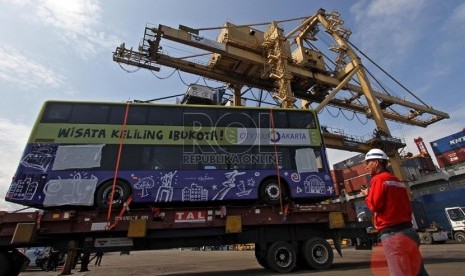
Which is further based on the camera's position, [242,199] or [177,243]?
[242,199]

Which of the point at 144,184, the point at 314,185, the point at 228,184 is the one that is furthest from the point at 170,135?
the point at 314,185

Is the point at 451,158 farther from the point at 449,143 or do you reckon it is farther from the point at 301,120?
the point at 301,120

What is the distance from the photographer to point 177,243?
8719 mm

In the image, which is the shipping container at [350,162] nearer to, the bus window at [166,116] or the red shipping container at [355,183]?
the red shipping container at [355,183]

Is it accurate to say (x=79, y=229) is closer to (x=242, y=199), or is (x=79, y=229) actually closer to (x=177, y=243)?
(x=177, y=243)

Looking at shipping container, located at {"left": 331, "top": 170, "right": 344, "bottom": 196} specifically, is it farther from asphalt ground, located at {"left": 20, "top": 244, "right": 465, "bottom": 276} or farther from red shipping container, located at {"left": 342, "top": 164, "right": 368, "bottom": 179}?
asphalt ground, located at {"left": 20, "top": 244, "right": 465, "bottom": 276}

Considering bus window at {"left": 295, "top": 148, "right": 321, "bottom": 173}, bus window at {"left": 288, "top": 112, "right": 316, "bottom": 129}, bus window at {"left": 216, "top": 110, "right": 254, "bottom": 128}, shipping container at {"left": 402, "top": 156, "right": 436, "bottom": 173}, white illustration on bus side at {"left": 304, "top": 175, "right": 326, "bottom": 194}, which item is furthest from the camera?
shipping container at {"left": 402, "top": 156, "right": 436, "bottom": 173}

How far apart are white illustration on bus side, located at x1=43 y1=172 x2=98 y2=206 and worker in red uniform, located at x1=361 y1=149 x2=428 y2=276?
25.2 feet

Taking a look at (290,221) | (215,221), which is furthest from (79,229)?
(290,221)

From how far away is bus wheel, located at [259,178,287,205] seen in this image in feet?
30.8

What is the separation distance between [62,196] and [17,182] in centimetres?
116

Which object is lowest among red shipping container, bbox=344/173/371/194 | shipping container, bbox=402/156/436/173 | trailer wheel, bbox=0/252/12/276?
trailer wheel, bbox=0/252/12/276

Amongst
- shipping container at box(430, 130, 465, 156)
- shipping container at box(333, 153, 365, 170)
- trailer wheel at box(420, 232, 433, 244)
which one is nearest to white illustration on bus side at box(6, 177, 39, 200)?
trailer wheel at box(420, 232, 433, 244)

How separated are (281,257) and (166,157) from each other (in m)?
4.43
